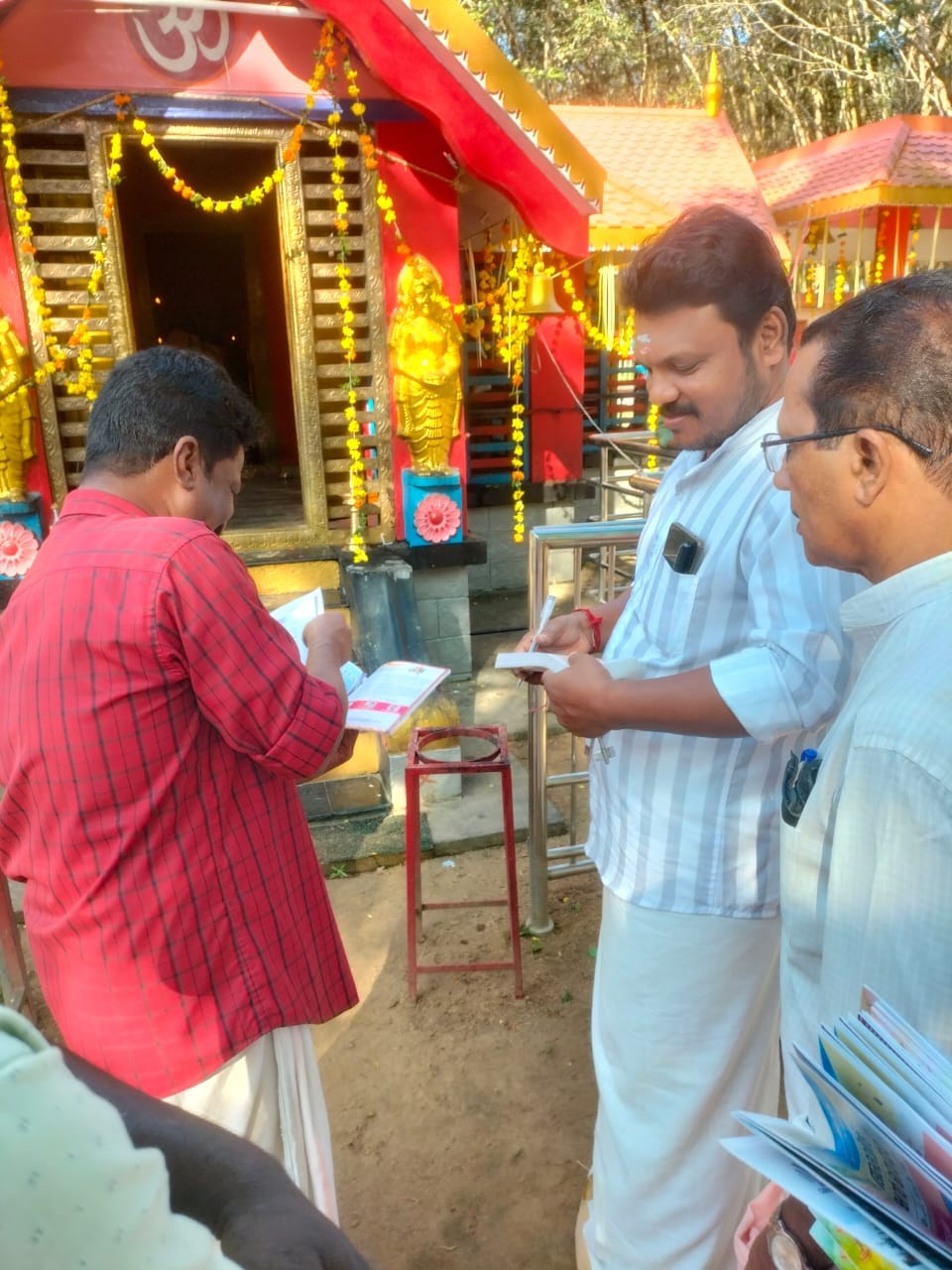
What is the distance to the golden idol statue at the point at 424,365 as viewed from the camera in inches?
196

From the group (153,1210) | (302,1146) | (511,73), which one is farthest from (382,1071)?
(511,73)

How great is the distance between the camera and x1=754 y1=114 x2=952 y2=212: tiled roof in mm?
7641

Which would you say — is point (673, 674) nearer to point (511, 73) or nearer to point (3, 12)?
point (511, 73)

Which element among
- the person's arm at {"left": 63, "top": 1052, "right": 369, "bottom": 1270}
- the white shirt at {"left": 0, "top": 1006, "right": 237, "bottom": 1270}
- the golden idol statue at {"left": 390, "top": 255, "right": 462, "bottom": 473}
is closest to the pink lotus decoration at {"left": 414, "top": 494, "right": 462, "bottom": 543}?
the golden idol statue at {"left": 390, "top": 255, "right": 462, "bottom": 473}

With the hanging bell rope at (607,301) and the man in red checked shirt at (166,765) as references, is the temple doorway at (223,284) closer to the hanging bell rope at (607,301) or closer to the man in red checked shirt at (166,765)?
the hanging bell rope at (607,301)

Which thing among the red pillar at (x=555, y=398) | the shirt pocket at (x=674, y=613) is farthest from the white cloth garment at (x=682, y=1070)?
the red pillar at (x=555, y=398)

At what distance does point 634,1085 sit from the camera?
169 centimetres

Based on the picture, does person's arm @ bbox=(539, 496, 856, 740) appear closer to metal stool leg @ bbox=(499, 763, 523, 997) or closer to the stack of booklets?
the stack of booklets

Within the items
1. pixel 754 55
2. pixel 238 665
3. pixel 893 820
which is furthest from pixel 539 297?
pixel 754 55

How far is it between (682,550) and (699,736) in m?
0.34

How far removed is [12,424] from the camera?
4.57 meters

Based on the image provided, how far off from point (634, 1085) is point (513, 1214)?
92 cm

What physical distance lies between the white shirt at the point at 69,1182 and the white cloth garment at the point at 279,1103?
1029 millimetres

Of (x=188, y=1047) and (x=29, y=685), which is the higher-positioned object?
(x=29, y=685)
